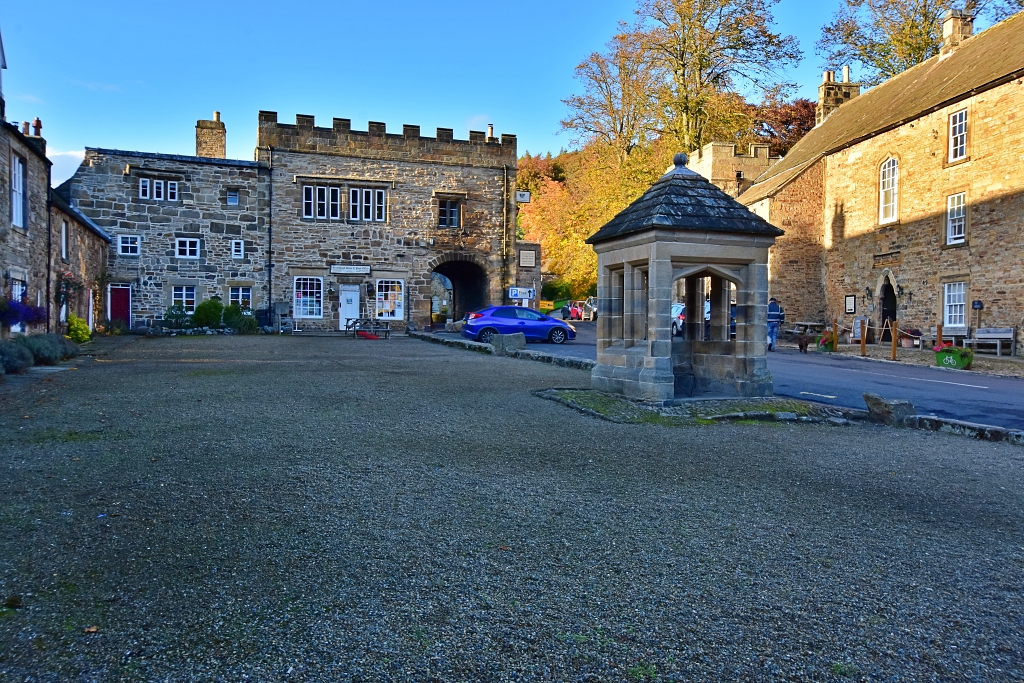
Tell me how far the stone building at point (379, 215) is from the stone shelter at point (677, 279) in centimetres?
2307

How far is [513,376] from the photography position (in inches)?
547

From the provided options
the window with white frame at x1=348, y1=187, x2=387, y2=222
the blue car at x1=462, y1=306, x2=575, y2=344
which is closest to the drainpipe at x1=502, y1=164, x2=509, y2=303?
the window with white frame at x1=348, y1=187, x2=387, y2=222

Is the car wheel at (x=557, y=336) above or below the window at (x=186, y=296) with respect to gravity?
below

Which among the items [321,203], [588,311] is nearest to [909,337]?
[321,203]

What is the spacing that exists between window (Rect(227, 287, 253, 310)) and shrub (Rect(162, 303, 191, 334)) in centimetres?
234

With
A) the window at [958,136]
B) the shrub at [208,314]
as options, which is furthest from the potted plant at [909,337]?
the shrub at [208,314]

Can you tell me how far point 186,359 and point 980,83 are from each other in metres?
23.2

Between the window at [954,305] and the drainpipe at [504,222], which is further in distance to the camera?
the drainpipe at [504,222]

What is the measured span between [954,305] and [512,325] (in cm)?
1435

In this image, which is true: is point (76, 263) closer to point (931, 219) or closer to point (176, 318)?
point (176, 318)

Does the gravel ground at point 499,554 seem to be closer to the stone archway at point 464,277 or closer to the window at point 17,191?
the window at point 17,191

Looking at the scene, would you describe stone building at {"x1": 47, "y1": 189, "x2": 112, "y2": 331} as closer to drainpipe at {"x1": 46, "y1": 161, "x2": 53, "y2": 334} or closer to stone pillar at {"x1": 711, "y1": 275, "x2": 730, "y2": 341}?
drainpipe at {"x1": 46, "y1": 161, "x2": 53, "y2": 334}

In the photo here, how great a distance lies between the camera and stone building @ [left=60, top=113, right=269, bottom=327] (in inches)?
1193

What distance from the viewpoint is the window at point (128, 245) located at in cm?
3048
